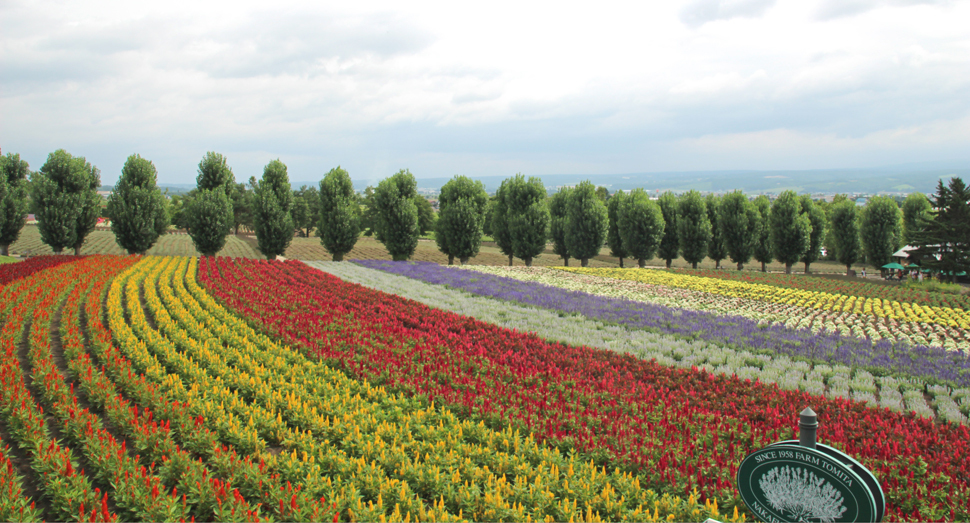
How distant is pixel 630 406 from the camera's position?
26.1 ft

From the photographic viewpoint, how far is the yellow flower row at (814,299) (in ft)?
60.8

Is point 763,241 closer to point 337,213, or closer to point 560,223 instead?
point 560,223

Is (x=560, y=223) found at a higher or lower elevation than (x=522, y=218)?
lower

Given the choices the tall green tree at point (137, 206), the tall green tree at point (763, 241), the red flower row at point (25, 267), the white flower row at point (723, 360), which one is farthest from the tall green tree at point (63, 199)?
the tall green tree at point (763, 241)

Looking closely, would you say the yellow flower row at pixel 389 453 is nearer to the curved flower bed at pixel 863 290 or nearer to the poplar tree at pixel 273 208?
the curved flower bed at pixel 863 290

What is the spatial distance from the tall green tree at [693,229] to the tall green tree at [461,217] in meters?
19.8

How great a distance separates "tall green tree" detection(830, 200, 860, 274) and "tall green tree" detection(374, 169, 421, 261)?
45.2m

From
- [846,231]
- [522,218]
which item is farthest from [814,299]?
[846,231]

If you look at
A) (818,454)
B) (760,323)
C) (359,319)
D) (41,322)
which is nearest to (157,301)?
(41,322)

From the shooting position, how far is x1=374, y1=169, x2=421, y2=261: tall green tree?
1718 inches

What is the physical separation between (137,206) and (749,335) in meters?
44.8

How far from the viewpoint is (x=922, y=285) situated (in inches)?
1206

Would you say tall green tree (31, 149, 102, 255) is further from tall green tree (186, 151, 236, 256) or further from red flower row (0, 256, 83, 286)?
red flower row (0, 256, 83, 286)

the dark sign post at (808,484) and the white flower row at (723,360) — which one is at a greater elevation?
the dark sign post at (808,484)
